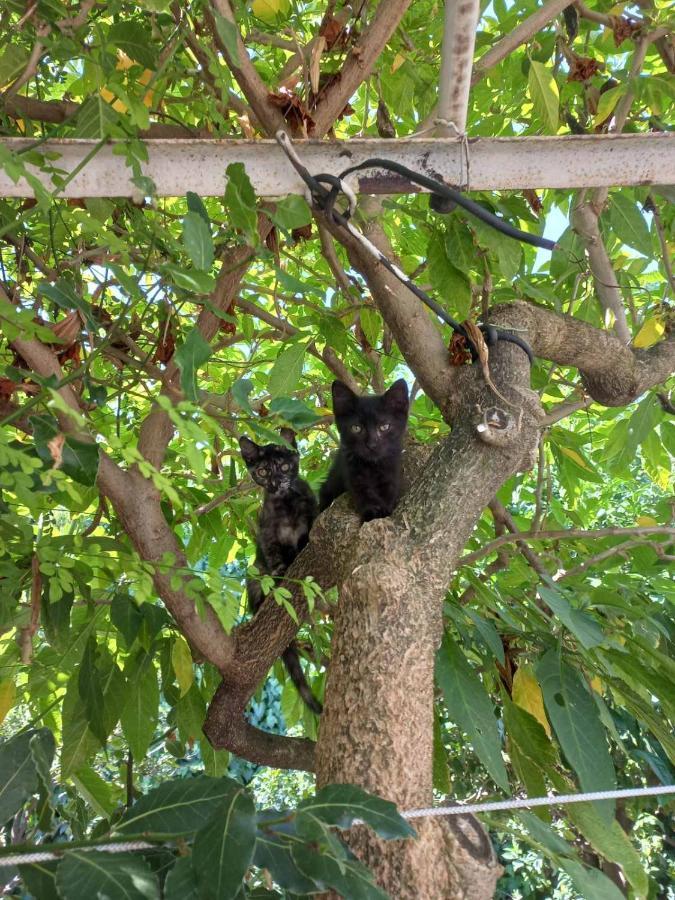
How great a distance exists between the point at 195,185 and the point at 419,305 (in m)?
0.97

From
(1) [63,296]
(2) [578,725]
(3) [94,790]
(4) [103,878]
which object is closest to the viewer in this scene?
(4) [103,878]

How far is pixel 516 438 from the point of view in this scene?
239cm

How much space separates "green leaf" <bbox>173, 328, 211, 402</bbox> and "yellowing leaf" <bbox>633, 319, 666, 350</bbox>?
2268 millimetres

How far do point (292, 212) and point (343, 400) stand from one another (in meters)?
1.61

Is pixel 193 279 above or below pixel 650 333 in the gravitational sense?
below

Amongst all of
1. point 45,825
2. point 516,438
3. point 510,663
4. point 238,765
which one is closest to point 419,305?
point 516,438

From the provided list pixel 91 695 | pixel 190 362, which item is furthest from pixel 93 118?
pixel 91 695

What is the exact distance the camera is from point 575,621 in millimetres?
2139

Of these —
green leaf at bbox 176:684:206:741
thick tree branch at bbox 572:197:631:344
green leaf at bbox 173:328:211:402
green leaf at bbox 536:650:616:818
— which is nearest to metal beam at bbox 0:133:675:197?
green leaf at bbox 173:328:211:402

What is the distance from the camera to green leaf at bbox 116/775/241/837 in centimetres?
149

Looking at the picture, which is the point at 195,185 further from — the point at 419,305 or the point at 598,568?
the point at 598,568

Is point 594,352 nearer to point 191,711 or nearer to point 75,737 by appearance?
point 191,711

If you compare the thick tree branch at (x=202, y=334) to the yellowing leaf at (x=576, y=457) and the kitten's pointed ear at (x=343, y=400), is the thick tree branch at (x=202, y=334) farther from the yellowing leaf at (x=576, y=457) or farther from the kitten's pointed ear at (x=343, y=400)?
the yellowing leaf at (x=576, y=457)

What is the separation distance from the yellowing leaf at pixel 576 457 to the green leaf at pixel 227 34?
7.62 ft
